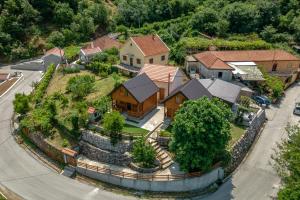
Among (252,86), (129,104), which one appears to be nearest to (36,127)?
(129,104)

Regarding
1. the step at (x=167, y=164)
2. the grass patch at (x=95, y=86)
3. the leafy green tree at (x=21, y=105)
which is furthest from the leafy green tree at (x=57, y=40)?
the step at (x=167, y=164)

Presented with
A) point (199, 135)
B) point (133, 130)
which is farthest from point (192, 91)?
point (199, 135)

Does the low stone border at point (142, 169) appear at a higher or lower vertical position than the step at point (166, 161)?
lower

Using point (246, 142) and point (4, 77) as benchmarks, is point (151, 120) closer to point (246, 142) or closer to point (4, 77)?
point (246, 142)

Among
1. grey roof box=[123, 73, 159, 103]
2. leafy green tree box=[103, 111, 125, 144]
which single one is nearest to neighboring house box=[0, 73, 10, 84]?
grey roof box=[123, 73, 159, 103]

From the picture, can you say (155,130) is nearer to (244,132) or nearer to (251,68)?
(244,132)

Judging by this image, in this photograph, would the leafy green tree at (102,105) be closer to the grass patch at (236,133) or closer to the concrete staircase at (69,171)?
the concrete staircase at (69,171)
